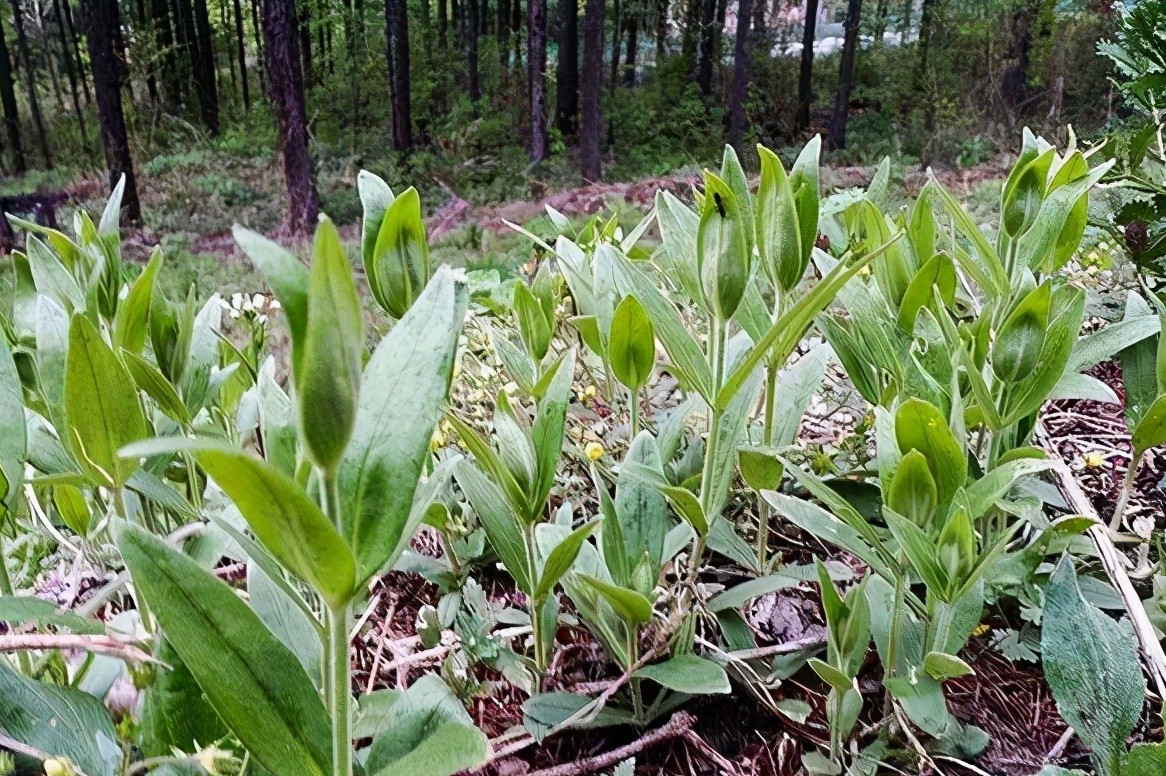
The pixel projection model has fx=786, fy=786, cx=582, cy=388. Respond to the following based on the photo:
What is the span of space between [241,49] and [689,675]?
658 cm

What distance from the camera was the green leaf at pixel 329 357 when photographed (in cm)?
22

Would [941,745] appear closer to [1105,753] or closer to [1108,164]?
[1105,753]

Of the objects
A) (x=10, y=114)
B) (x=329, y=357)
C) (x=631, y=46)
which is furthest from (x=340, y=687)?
(x=631, y=46)

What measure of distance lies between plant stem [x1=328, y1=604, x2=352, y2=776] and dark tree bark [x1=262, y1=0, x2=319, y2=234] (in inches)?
180

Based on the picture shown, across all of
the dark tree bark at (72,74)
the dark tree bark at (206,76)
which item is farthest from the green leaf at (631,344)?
the dark tree bark at (206,76)

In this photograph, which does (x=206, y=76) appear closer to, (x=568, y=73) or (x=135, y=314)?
(x=568, y=73)

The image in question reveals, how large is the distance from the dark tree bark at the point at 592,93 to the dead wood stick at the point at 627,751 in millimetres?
5564

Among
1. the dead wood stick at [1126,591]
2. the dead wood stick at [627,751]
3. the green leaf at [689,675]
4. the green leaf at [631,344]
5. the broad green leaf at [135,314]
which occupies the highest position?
the broad green leaf at [135,314]

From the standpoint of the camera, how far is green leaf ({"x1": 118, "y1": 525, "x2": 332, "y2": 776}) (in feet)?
0.97

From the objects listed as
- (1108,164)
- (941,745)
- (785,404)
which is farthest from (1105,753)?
(1108,164)

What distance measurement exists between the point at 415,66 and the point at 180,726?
265 inches

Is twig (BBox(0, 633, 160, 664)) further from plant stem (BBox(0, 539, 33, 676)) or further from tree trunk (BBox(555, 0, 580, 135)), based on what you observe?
tree trunk (BBox(555, 0, 580, 135))

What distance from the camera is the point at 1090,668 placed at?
39cm

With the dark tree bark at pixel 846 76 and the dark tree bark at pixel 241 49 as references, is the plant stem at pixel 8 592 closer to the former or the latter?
the dark tree bark at pixel 241 49
